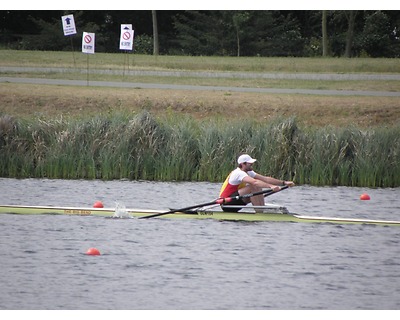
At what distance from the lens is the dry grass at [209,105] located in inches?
1437

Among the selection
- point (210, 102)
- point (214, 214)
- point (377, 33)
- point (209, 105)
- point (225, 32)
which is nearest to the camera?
point (214, 214)

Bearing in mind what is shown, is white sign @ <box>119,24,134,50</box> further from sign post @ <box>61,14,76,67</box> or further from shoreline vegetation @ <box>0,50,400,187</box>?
shoreline vegetation @ <box>0,50,400,187</box>

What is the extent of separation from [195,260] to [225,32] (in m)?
45.0

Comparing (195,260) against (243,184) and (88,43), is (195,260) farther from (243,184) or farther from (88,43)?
(88,43)

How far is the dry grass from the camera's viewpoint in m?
36.5

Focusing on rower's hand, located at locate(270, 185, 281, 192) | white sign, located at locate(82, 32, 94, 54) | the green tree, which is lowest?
rower's hand, located at locate(270, 185, 281, 192)

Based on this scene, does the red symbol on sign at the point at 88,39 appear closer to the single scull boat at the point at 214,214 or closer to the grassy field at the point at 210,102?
the grassy field at the point at 210,102

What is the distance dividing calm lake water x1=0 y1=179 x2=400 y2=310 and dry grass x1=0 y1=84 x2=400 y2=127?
11218 millimetres

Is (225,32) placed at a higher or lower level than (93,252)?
higher

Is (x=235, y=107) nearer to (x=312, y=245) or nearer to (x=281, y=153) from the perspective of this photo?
(x=281, y=153)


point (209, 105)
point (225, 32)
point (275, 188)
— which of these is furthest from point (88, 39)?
point (275, 188)

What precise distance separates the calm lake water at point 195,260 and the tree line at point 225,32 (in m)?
36.2

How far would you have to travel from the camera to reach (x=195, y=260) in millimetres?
18734

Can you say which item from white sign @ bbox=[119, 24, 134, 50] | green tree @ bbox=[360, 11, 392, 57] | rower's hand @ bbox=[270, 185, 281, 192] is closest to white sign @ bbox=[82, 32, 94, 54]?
white sign @ bbox=[119, 24, 134, 50]
